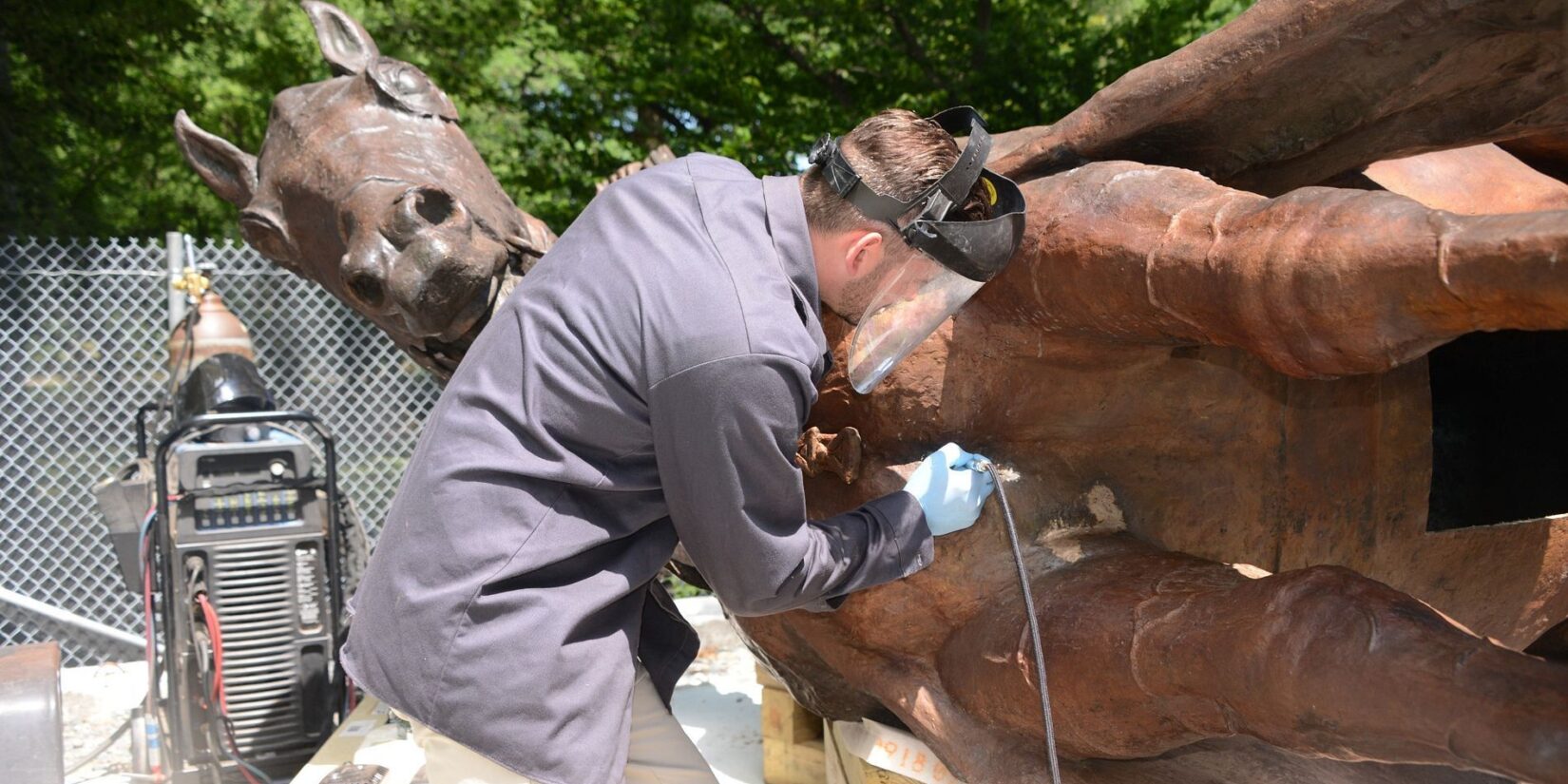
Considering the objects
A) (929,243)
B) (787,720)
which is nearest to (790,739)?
(787,720)

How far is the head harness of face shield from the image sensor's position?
1.93 meters

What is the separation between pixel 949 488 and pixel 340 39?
90.0 inches

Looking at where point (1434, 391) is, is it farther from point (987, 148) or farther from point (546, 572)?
point (546, 572)

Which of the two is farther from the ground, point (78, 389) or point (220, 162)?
point (220, 162)

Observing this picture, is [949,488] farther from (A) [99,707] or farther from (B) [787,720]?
(A) [99,707]

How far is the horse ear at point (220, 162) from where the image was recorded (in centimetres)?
353

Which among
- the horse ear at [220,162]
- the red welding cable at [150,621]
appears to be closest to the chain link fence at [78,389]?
the red welding cable at [150,621]

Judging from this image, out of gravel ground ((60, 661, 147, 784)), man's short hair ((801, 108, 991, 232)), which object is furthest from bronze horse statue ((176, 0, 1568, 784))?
gravel ground ((60, 661, 147, 784))

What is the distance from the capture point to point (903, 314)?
2.11 metres

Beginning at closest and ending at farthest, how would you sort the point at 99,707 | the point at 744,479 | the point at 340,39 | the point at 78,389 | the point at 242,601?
the point at 744,479, the point at 340,39, the point at 242,601, the point at 99,707, the point at 78,389

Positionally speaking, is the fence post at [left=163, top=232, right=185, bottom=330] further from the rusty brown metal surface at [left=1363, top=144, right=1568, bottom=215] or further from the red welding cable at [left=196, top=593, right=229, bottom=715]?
the rusty brown metal surface at [left=1363, top=144, right=1568, bottom=215]

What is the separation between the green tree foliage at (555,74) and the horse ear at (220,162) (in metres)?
5.05

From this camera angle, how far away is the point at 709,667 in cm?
562

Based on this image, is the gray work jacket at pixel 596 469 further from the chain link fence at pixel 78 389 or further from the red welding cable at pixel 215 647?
the chain link fence at pixel 78 389
